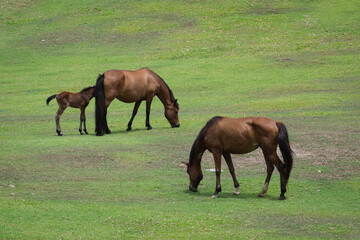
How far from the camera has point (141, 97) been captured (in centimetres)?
2153

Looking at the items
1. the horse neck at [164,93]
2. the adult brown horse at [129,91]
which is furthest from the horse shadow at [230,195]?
the horse neck at [164,93]

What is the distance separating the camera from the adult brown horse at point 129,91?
64.8ft

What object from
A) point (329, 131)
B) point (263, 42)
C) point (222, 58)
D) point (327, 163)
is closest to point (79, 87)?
point (222, 58)

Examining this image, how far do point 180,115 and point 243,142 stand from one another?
11.7 meters

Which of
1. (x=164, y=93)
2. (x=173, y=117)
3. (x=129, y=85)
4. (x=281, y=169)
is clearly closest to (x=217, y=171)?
(x=281, y=169)

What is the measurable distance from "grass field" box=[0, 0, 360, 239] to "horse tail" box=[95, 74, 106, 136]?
2.02ft

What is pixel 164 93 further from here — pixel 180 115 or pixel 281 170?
pixel 281 170

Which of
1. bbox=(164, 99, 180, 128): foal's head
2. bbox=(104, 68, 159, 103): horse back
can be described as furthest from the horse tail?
bbox=(164, 99, 180, 128): foal's head

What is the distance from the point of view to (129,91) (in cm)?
2109

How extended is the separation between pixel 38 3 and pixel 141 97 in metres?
33.1

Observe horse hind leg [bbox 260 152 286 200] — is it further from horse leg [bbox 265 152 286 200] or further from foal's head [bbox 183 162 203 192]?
foal's head [bbox 183 162 203 192]

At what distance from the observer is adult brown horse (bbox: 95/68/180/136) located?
19.8 metres

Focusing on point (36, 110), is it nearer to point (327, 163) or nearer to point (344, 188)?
point (327, 163)

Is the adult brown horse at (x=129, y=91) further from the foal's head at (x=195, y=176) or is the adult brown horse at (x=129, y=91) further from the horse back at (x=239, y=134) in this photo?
the horse back at (x=239, y=134)
